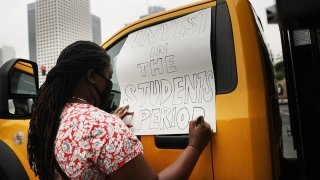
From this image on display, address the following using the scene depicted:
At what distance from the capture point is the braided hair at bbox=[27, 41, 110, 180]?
4.86ft

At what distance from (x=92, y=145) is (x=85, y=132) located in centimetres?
7

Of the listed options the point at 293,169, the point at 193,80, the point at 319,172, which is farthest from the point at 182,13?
the point at 293,169

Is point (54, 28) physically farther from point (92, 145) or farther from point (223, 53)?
point (92, 145)

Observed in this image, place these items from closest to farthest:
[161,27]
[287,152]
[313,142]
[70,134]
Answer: [70,134] < [313,142] < [161,27] < [287,152]

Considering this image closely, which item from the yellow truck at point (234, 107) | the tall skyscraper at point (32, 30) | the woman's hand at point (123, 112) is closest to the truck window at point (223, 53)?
the yellow truck at point (234, 107)

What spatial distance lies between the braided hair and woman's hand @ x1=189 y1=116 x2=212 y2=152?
60cm

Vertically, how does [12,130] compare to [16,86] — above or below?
below

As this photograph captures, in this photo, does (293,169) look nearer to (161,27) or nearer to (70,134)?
(161,27)

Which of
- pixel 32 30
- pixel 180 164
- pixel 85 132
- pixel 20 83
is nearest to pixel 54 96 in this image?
pixel 85 132

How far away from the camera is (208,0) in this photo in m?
2.05

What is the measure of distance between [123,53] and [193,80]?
65 centimetres

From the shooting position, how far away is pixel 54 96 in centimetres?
154

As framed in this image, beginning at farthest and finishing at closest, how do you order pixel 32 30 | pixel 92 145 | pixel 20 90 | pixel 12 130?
pixel 32 30 < pixel 20 90 < pixel 12 130 < pixel 92 145

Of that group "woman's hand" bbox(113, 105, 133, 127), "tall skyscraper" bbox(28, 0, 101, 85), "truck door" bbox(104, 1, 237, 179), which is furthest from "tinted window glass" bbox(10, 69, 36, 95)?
"tall skyscraper" bbox(28, 0, 101, 85)
